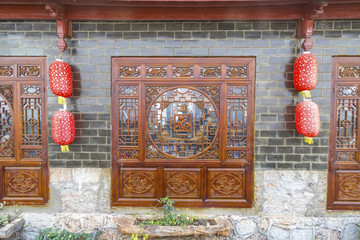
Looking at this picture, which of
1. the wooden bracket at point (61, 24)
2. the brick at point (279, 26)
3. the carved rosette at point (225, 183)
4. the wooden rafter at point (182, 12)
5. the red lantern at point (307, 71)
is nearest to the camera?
the red lantern at point (307, 71)

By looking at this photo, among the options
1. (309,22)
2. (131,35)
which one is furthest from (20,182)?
(309,22)

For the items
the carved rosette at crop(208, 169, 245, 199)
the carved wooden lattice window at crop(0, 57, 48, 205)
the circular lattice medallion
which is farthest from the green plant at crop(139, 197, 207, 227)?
the carved wooden lattice window at crop(0, 57, 48, 205)

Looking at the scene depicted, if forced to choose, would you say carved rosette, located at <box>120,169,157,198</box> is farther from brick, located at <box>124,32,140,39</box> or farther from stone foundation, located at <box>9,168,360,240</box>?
brick, located at <box>124,32,140,39</box>

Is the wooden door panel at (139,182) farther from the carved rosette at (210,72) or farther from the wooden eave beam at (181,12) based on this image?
the wooden eave beam at (181,12)

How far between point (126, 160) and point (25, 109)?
172 centimetres

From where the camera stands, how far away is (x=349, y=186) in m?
3.11

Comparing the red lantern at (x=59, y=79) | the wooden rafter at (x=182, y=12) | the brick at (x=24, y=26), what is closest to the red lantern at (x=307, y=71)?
the wooden rafter at (x=182, y=12)

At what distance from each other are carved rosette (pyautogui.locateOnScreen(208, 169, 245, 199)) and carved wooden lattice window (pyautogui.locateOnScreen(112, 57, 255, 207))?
0.01 meters

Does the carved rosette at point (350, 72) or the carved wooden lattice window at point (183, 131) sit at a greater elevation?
the carved rosette at point (350, 72)

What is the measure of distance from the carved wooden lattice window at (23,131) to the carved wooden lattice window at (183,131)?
1.11 metres

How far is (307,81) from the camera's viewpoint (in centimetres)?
270

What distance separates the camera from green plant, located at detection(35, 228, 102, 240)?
2.94 metres

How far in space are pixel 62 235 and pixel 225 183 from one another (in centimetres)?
254

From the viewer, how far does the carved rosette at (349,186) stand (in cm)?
310
